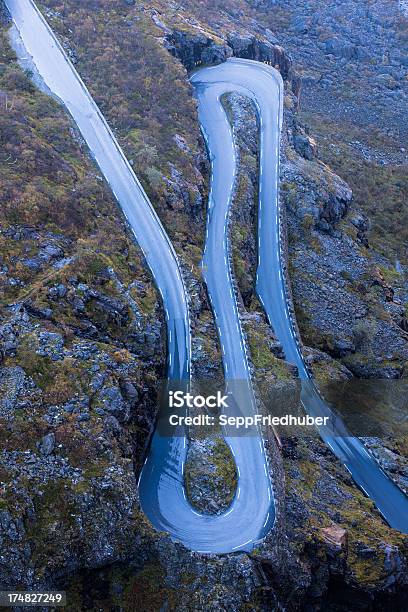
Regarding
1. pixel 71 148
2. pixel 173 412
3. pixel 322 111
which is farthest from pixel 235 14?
pixel 173 412

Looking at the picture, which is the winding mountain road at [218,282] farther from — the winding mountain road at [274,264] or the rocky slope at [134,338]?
the rocky slope at [134,338]

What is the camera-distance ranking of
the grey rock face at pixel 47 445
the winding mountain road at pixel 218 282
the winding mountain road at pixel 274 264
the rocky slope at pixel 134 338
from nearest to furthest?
the rocky slope at pixel 134 338, the grey rock face at pixel 47 445, the winding mountain road at pixel 218 282, the winding mountain road at pixel 274 264

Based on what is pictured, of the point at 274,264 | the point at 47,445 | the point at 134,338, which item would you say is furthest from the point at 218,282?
the point at 47,445

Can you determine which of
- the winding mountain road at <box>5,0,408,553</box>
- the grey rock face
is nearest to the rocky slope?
the grey rock face

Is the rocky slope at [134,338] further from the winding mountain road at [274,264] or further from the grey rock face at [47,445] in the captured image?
the winding mountain road at [274,264]

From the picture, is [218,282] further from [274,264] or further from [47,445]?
[47,445]

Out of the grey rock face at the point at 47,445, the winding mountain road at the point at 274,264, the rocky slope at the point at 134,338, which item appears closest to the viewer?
the rocky slope at the point at 134,338

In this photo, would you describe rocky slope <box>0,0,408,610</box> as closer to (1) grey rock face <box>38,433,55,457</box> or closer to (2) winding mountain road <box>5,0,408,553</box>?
(1) grey rock face <box>38,433,55,457</box>

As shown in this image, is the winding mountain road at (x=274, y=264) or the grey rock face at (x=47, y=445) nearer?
the grey rock face at (x=47, y=445)

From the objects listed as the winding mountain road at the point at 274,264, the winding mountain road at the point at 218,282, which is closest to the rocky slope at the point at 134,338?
the winding mountain road at the point at 218,282
